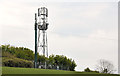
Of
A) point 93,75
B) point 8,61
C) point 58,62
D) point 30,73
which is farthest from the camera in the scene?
point 58,62

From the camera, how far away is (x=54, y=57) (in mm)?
38750

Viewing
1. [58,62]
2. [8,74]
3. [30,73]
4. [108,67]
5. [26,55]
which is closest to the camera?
[8,74]

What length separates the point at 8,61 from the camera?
1305 centimetres

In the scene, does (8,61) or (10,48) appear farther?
(10,48)

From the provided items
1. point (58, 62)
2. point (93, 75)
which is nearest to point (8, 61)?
point (93, 75)

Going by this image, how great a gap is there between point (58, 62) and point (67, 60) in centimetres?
152

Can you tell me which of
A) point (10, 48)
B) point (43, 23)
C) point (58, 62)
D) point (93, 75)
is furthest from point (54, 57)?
point (93, 75)

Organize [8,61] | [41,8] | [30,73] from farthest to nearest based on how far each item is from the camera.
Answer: [41,8] < [8,61] < [30,73]

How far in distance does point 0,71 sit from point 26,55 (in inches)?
1059

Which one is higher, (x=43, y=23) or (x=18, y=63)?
(x=43, y=23)

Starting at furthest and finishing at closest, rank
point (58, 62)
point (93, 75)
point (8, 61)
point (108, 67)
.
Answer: point (58, 62)
point (108, 67)
point (8, 61)
point (93, 75)

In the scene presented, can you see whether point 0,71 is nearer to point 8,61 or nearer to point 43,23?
point 8,61

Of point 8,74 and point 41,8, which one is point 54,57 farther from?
point 8,74

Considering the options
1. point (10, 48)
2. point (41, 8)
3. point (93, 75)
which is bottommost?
point (93, 75)
